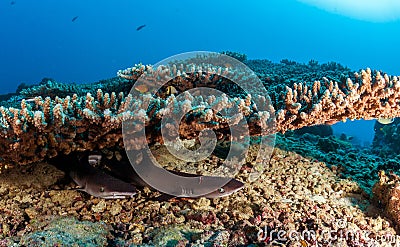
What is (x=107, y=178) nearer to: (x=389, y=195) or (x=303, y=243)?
(x=303, y=243)

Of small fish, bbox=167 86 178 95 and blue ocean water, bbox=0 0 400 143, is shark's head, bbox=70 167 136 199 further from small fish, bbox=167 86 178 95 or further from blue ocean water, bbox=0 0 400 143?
blue ocean water, bbox=0 0 400 143

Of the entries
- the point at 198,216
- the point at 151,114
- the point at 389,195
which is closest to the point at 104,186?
the point at 151,114

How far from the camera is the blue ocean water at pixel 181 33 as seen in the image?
121188mm

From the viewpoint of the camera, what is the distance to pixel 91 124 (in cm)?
282

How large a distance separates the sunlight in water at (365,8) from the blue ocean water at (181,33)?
67 cm

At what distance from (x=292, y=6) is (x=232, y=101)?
16155cm

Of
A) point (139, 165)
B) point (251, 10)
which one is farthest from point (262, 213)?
point (251, 10)

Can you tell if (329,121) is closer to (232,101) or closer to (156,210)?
(232,101)

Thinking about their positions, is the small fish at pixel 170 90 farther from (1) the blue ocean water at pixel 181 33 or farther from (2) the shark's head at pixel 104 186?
(1) the blue ocean water at pixel 181 33

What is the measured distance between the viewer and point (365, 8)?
132 meters

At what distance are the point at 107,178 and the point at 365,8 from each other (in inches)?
6281

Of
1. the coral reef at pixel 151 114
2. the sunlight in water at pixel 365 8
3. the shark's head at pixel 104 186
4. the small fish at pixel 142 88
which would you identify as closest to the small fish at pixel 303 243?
the coral reef at pixel 151 114

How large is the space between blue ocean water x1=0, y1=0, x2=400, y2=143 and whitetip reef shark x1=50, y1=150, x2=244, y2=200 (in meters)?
117

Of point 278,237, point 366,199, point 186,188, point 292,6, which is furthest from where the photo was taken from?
point 292,6
